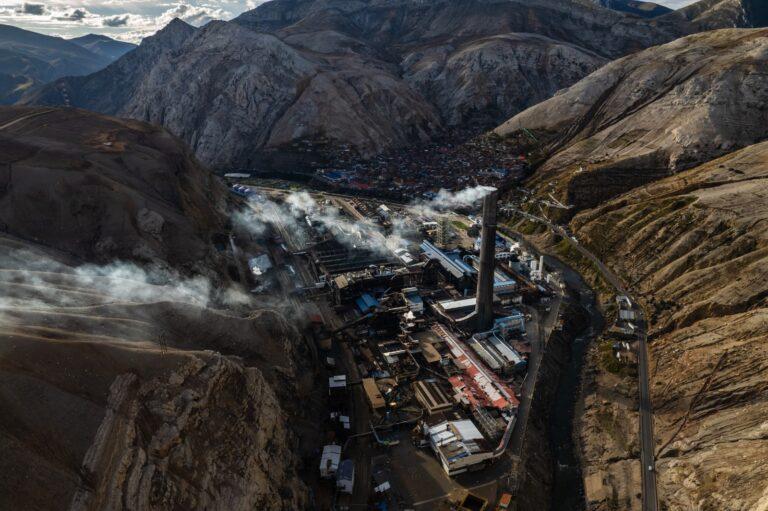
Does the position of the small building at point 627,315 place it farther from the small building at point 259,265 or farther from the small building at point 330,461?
the small building at point 259,265

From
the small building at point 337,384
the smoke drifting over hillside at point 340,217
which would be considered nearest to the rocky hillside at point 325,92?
the smoke drifting over hillside at point 340,217

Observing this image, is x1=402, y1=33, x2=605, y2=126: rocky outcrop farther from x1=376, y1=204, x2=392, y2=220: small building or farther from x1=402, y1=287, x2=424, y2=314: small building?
x1=402, y1=287, x2=424, y2=314: small building

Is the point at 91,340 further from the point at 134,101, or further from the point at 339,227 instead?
the point at 134,101

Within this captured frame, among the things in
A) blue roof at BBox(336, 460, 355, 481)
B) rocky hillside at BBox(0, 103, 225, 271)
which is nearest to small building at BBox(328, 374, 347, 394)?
blue roof at BBox(336, 460, 355, 481)

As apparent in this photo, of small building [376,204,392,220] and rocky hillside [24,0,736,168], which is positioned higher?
rocky hillside [24,0,736,168]

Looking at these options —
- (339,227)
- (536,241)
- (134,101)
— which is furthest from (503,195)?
(134,101)
